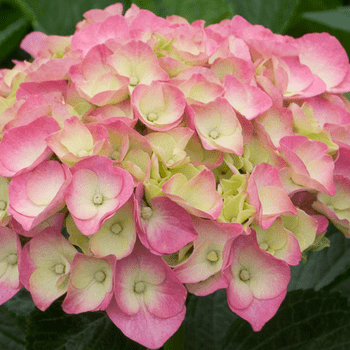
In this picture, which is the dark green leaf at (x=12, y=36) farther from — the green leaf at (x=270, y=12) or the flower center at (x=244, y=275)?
the flower center at (x=244, y=275)

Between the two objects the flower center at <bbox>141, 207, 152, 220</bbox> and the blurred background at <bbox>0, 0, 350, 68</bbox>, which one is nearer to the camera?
the flower center at <bbox>141, 207, 152, 220</bbox>

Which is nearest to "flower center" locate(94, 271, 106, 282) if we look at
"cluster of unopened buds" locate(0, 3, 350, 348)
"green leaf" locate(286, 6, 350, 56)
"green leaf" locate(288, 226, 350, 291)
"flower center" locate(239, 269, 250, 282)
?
"cluster of unopened buds" locate(0, 3, 350, 348)

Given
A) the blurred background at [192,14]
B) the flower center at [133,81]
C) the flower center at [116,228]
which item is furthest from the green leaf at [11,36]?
the flower center at [116,228]

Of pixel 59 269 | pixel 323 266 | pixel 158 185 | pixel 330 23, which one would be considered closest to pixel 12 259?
pixel 59 269

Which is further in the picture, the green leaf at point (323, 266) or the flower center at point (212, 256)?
the green leaf at point (323, 266)

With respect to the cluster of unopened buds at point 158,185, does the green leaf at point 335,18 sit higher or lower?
lower

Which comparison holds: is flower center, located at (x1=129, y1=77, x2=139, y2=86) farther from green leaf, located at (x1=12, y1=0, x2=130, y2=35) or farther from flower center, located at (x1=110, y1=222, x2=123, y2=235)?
green leaf, located at (x1=12, y1=0, x2=130, y2=35)
